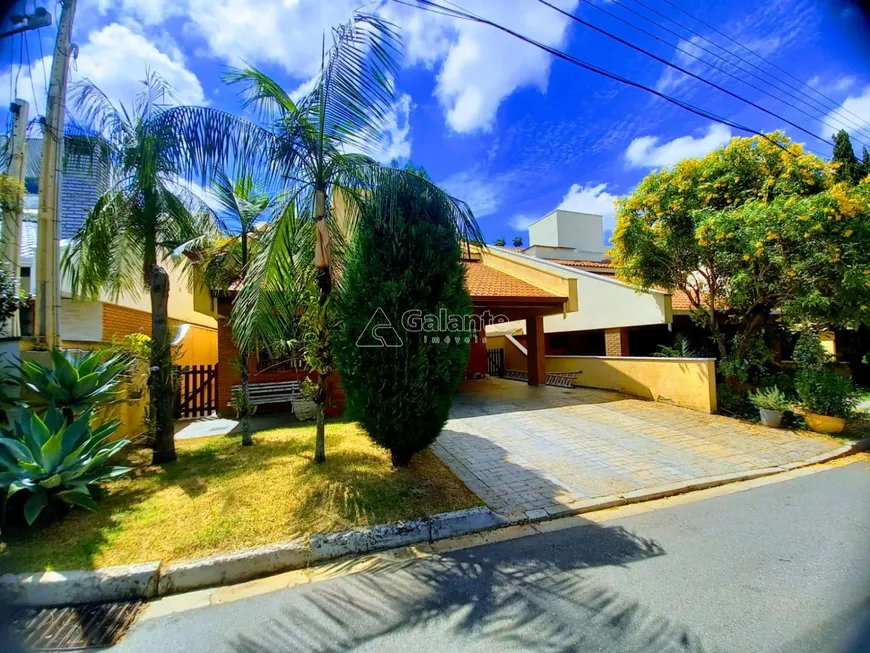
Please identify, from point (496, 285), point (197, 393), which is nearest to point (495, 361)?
point (496, 285)

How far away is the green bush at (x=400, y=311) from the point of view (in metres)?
4.63

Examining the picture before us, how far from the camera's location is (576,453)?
21.5 ft

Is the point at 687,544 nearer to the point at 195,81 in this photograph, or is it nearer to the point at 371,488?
the point at 371,488

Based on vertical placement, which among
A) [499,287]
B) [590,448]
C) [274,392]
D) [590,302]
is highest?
[499,287]

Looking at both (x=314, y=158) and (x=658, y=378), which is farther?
(x=658, y=378)

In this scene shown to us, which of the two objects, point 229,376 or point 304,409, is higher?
point 229,376

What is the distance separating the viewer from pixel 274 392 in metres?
9.62

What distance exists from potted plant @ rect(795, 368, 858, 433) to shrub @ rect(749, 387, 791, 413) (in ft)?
1.27

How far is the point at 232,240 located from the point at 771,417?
12.3 meters

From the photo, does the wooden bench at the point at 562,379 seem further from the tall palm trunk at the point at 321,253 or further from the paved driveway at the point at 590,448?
the tall palm trunk at the point at 321,253

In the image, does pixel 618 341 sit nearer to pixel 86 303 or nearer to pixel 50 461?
pixel 50 461

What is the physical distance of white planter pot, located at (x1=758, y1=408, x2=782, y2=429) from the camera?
840 cm

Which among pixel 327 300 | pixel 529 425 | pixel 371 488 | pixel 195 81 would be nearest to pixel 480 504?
pixel 371 488

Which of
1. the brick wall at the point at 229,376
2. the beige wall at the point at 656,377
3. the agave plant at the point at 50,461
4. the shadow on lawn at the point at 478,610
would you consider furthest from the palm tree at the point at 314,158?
the beige wall at the point at 656,377
